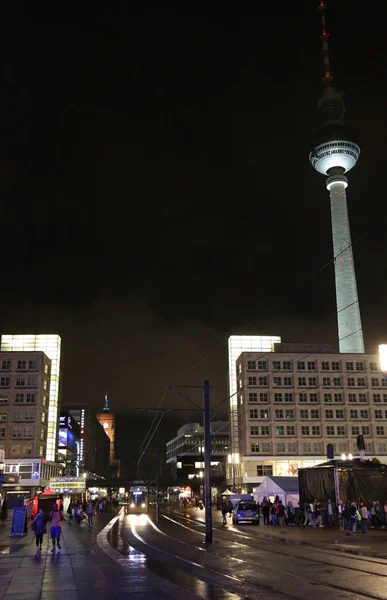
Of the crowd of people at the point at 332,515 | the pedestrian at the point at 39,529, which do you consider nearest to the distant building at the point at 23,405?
the crowd of people at the point at 332,515

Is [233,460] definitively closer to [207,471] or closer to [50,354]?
[50,354]

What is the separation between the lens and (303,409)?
101 meters

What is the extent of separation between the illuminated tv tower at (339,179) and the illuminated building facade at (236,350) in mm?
14600

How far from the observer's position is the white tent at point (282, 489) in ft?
152

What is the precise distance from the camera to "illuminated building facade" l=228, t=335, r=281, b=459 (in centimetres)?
10894

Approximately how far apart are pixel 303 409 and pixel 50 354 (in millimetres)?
51404

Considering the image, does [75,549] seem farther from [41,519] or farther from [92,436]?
[92,436]

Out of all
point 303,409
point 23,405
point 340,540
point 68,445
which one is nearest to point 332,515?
point 340,540

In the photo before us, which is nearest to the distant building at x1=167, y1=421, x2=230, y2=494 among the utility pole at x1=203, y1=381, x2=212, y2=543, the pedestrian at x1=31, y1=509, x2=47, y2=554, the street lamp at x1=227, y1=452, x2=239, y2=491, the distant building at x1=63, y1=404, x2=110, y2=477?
the distant building at x1=63, y1=404, x2=110, y2=477

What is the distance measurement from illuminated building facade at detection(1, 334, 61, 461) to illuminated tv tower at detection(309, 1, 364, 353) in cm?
5609

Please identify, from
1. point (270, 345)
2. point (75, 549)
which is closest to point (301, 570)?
point (75, 549)

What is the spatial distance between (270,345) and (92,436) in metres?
95.8

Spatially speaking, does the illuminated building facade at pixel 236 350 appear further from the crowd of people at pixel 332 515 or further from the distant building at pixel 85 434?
the distant building at pixel 85 434

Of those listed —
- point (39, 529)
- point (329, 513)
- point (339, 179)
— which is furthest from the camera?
point (339, 179)
